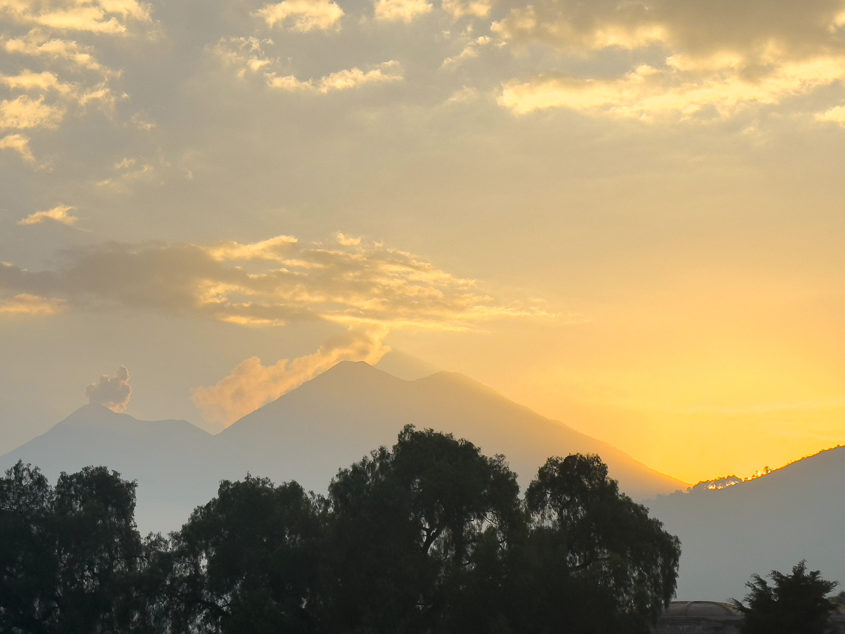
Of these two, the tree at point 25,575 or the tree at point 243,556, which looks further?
the tree at point 25,575

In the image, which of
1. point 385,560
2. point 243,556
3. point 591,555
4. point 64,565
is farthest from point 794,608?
point 64,565

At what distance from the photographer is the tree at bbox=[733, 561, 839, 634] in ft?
212

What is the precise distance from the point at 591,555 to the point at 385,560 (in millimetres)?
14132

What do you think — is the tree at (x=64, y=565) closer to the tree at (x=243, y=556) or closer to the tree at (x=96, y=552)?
the tree at (x=96, y=552)

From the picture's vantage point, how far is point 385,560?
230 feet

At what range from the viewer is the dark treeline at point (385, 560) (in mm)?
66312

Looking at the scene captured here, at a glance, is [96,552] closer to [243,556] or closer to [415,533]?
[243,556]

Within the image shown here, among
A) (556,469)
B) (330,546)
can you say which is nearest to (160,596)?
(330,546)

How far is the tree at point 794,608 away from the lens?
64.8 metres

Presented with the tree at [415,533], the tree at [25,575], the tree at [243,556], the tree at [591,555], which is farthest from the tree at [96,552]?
the tree at [591,555]

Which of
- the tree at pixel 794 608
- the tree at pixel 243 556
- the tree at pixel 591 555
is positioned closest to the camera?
the tree at pixel 794 608

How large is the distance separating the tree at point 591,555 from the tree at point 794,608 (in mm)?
6855

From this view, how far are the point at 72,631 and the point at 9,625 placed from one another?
23.1 feet

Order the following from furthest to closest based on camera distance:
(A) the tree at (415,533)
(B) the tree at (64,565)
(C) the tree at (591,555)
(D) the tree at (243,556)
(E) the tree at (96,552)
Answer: (B) the tree at (64,565) → (E) the tree at (96,552) → (D) the tree at (243,556) → (A) the tree at (415,533) → (C) the tree at (591,555)
